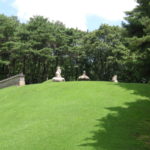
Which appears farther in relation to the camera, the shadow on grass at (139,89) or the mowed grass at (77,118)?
the shadow on grass at (139,89)

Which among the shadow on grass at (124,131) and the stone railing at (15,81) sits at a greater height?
the stone railing at (15,81)

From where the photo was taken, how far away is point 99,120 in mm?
12430

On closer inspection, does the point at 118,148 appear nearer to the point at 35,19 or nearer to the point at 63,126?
the point at 63,126

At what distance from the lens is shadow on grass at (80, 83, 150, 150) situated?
9.57 m

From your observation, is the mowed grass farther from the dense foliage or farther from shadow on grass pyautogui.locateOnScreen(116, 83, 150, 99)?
the dense foliage

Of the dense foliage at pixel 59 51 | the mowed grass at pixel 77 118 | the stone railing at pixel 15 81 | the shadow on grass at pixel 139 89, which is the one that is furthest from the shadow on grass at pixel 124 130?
the dense foliage at pixel 59 51

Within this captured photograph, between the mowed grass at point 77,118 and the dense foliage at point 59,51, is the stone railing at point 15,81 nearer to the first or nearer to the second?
the mowed grass at point 77,118

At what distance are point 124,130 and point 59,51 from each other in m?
36.3

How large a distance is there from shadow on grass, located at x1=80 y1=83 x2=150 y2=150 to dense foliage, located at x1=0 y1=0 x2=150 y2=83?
25.9m

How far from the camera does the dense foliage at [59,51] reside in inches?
1672

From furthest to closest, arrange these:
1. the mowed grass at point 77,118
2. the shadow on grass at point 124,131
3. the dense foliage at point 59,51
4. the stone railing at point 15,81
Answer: the dense foliage at point 59,51
the stone railing at point 15,81
the mowed grass at point 77,118
the shadow on grass at point 124,131

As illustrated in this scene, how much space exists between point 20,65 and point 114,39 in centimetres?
1601

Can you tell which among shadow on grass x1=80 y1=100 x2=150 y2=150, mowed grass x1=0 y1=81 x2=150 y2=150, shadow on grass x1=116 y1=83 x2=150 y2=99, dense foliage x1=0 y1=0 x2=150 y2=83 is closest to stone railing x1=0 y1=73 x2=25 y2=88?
mowed grass x1=0 y1=81 x2=150 y2=150

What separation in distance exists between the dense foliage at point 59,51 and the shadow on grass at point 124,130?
1021 inches
